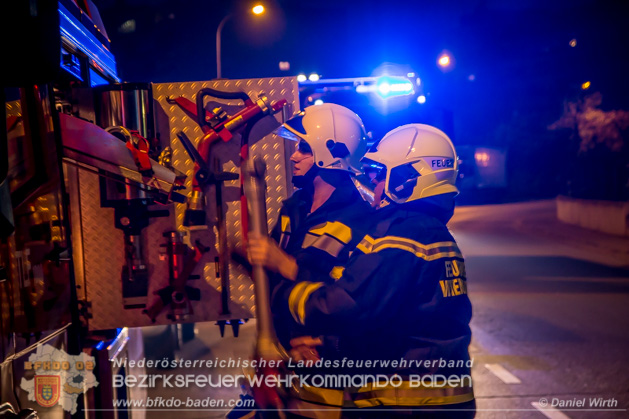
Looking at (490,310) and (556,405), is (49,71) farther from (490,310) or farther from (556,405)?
(490,310)

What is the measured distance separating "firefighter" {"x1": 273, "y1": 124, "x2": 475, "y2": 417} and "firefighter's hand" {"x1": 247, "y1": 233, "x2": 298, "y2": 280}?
4.4 inches

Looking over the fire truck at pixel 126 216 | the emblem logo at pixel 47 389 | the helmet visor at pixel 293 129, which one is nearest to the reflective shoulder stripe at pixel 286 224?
the fire truck at pixel 126 216

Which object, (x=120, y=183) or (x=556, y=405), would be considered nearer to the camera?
(x=120, y=183)

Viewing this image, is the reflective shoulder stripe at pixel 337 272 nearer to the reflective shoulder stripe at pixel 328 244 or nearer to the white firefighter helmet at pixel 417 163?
the reflective shoulder stripe at pixel 328 244

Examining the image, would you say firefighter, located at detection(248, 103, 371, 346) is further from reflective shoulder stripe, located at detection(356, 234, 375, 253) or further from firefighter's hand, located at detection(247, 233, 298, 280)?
reflective shoulder stripe, located at detection(356, 234, 375, 253)

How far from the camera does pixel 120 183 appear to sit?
2709 mm

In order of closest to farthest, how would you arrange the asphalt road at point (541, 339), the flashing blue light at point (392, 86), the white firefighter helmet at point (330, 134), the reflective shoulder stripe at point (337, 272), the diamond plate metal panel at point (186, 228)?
the reflective shoulder stripe at point (337, 272), the diamond plate metal panel at point (186, 228), the white firefighter helmet at point (330, 134), the asphalt road at point (541, 339), the flashing blue light at point (392, 86)

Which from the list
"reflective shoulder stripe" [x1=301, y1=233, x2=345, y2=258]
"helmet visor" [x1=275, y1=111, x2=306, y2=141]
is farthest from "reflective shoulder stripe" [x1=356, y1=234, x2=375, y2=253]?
"helmet visor" [x1=275, y1=111, x2=306, y2=141]

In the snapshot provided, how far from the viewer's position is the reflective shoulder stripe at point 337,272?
262 centimetres

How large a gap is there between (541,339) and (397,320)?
244 inches

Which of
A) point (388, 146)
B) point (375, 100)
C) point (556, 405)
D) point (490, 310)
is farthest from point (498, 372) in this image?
point (388, 146)

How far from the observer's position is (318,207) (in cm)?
293

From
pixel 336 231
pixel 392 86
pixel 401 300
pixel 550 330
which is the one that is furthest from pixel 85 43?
pixel 550 330

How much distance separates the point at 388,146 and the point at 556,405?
164 inches
